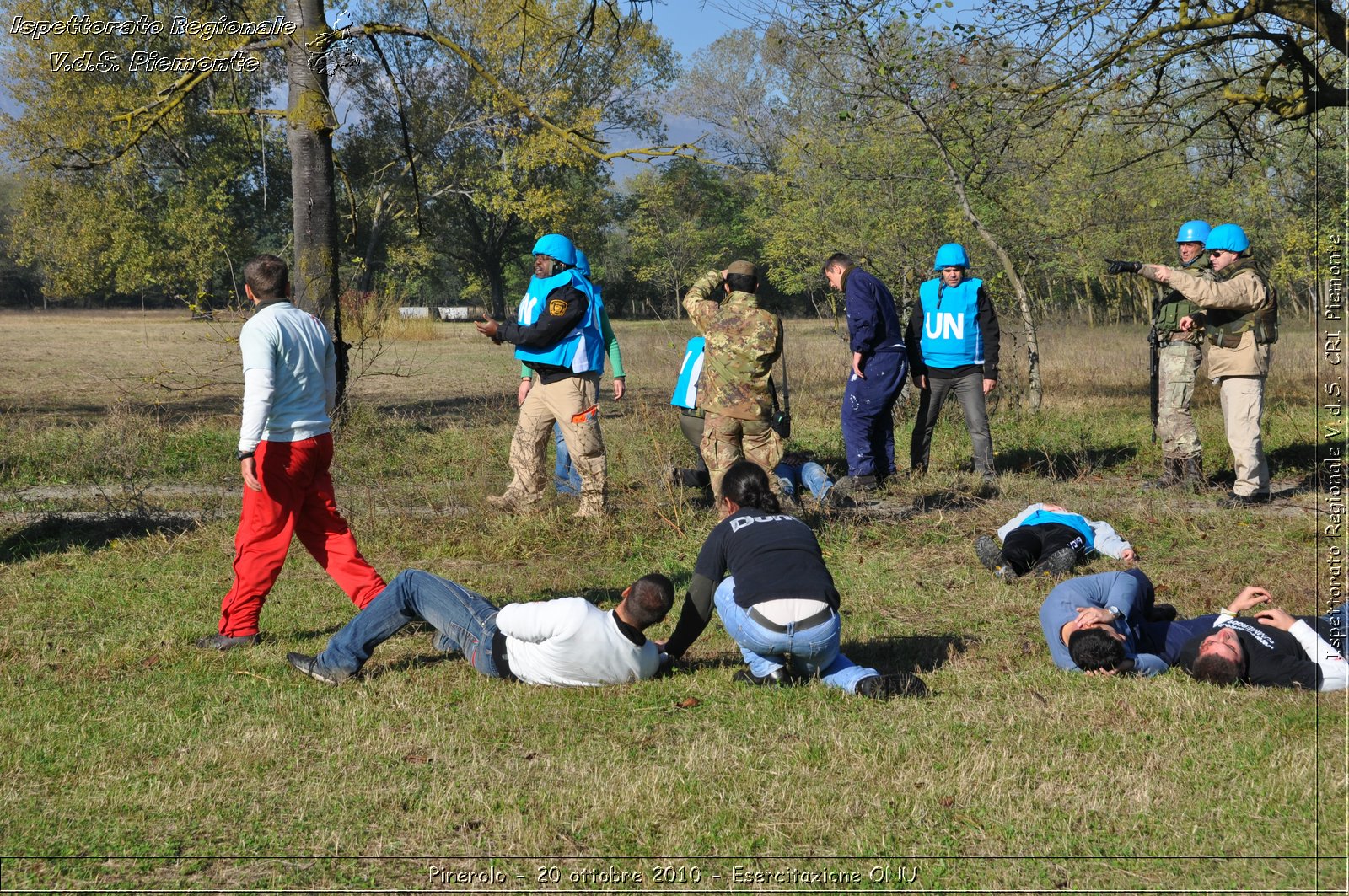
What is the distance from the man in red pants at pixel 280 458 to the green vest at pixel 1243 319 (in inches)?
276

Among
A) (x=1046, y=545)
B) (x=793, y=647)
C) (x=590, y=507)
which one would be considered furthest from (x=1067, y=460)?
(x=793, y=647)

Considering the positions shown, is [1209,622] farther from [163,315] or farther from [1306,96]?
[163,315]

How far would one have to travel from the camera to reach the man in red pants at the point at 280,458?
543 cm

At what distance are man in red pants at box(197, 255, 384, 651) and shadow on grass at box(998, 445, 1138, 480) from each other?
7.02 metres

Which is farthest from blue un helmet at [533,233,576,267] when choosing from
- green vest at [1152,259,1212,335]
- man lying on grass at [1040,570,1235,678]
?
green vest at [1152,259,1212,335]

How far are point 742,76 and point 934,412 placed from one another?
155 feet

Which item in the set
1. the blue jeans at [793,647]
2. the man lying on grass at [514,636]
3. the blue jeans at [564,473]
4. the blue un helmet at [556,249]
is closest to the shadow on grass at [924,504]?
the blue jeans at [564,473]

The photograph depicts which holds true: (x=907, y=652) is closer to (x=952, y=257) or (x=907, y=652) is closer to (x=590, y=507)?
(x=590, y=507)

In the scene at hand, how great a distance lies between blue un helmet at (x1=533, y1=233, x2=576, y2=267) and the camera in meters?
8.45

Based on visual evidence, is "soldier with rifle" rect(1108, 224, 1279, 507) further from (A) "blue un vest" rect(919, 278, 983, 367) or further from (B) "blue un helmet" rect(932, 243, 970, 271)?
(B) "blue un helmet" rect(932, 243, 970, 271)

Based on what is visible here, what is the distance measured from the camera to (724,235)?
4866 cm

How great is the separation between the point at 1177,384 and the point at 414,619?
7211mm

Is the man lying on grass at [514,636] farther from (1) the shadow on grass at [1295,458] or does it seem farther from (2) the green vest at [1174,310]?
(1) the shadow on grass at [1295,458]

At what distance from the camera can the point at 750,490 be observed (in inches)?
208
